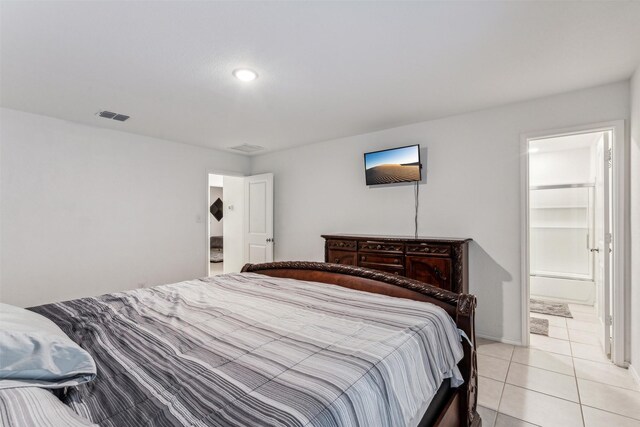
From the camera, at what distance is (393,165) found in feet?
12.7

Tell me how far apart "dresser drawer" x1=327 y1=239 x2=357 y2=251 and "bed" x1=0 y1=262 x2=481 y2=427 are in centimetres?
146

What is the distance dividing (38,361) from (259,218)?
4435mm

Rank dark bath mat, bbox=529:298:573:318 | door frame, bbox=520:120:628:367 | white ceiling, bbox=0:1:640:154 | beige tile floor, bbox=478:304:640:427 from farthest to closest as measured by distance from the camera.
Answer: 1. dark bath mat, bbox=529:298:573:318
2. door frame, bbox=520:120:628:367
3. beige tile floor, bbox=478:304:640:427
4. white ceiling, bbox=0:1:640:154

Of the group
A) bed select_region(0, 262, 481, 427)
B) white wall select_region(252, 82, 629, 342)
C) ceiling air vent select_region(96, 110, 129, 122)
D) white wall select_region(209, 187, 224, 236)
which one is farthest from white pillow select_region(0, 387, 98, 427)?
white wall select_region(209, 187, 224, 236)

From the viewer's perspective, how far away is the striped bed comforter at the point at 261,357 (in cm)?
87

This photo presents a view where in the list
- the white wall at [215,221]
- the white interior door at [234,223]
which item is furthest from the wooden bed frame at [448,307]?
the white wall at [215,221]

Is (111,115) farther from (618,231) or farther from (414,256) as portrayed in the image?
(618,231)

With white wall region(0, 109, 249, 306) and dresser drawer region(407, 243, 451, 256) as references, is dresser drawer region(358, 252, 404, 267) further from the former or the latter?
white wall region(0, 109, 249, 306)

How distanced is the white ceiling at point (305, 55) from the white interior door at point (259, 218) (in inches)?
74.2

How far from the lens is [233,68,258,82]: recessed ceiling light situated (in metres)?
2.45

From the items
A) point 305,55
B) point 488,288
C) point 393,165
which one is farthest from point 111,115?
point 488,288

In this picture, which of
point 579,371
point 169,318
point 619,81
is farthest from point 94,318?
point 619,81

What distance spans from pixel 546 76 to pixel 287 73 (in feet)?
7.01

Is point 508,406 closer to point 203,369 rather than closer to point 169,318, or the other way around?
point 203,369
